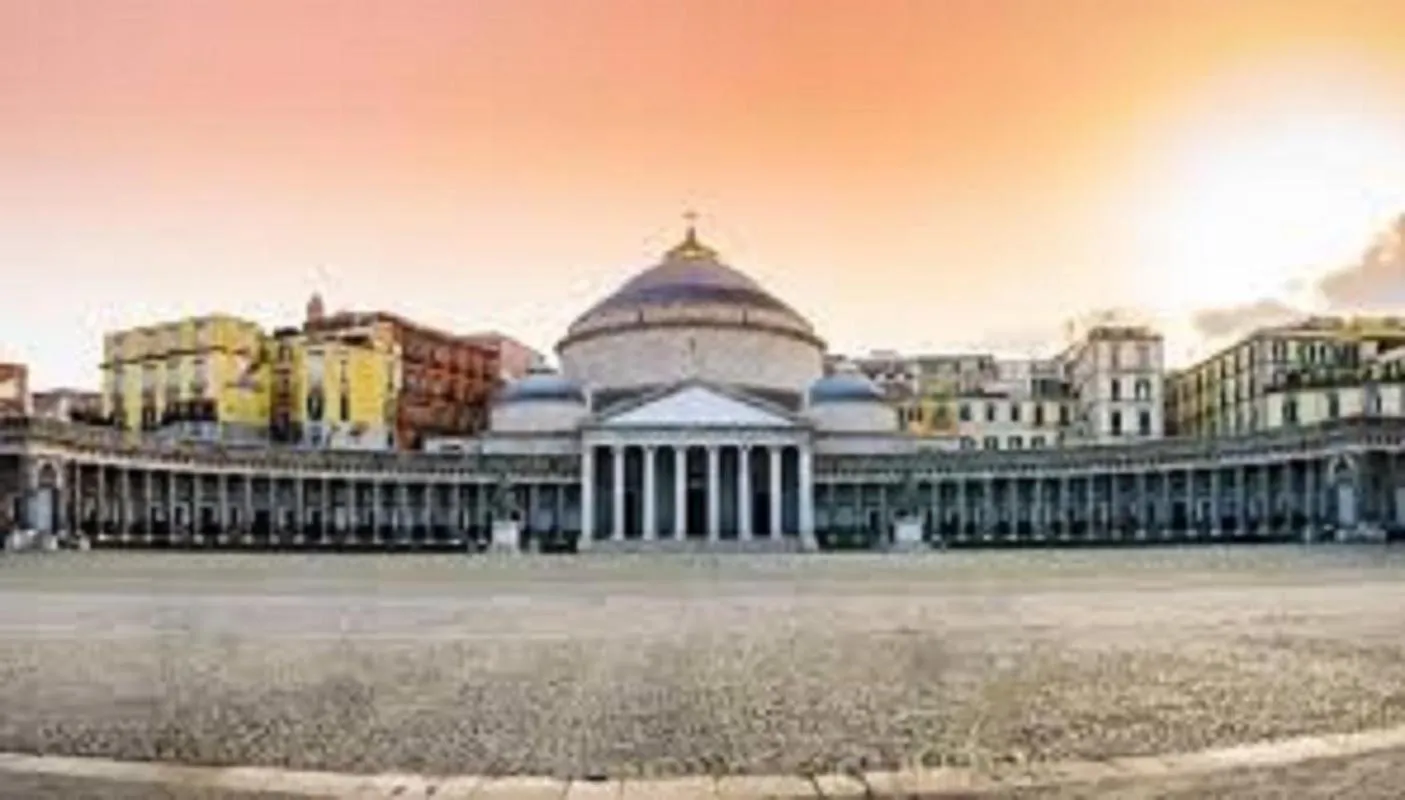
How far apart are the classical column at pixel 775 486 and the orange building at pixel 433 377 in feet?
88.5

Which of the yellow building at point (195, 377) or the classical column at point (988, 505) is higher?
the yellow building at point (195, 377)

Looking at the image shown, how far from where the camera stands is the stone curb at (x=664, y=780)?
7.89 metres

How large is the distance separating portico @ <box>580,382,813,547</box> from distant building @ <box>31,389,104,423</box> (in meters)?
36.0

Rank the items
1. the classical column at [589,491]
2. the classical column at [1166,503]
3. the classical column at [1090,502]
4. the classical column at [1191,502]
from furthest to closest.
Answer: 1. the classical column at [589,491]
2. the classical column at [1090,502]
3. the classical column at [1166,503]
4. the classical column at [1191,502]

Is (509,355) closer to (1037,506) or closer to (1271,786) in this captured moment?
(1037,506)

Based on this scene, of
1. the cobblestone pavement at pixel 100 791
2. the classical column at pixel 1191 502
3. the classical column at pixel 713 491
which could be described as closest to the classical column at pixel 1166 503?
the classical column at pixel 1191 502

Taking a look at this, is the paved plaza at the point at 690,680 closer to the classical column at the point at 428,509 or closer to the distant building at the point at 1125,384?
the classical column at the point at 428,509

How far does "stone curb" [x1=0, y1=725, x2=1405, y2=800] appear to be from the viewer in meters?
7.89

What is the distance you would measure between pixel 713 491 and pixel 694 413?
4.86 meters

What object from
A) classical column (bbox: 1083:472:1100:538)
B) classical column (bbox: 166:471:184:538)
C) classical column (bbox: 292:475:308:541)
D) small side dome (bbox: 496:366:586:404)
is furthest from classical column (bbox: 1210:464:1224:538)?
classical column (bbox: 166:471:184:538)

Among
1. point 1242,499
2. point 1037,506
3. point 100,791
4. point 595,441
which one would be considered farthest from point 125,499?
point 100,791

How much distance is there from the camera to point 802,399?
108 meters

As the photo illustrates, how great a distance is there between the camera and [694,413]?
9575 cm

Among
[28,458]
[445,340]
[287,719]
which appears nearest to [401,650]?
[287,719]
